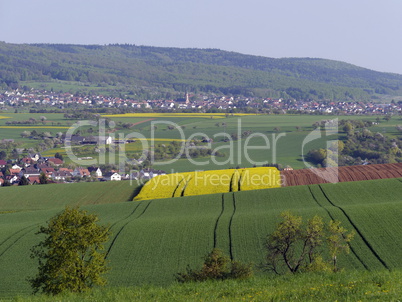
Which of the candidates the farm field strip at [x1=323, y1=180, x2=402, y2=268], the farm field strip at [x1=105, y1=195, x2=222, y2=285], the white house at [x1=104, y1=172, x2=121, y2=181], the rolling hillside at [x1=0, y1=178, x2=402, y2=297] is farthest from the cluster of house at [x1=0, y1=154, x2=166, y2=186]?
the farm field strip at [x1=323, y1=180, x2=402, y2=268]

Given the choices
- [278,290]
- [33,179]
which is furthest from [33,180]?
[278,290]

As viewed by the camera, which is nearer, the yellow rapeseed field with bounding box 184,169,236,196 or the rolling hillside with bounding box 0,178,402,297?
the rolling hillside with bounding box 0,178,402,297

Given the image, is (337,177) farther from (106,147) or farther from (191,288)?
(106,147)

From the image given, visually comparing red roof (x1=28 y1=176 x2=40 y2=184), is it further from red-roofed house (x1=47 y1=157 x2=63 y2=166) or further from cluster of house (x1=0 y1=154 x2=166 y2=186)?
red-roofed house (x1=47 y1=157 x2=63 y2=166)

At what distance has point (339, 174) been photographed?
170 ft

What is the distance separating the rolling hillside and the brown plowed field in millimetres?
4677

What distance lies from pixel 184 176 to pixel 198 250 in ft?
80.9

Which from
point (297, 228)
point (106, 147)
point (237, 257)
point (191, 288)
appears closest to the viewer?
point (191, 288)

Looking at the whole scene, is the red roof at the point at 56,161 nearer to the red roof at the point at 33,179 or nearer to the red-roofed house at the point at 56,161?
the red-roofed house at the point at 56,161

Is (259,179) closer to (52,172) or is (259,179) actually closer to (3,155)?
(52,172)

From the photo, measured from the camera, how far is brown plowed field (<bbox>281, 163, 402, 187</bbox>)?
49.6 meters

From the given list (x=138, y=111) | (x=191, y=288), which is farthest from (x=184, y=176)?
(x=138, y=111)

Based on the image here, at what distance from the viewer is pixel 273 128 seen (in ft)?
410

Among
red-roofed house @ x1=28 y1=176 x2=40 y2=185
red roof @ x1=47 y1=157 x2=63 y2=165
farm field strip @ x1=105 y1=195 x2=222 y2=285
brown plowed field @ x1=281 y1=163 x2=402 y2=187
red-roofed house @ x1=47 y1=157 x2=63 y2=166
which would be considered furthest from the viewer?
red roof @ x1=47 y1=157 x2=63 y2=165
